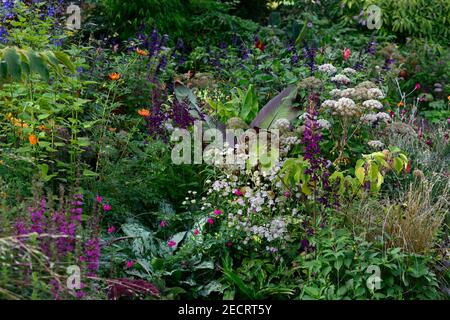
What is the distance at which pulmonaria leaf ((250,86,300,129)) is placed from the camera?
534 centimetres

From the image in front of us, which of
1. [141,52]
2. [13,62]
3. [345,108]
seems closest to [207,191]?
[345,108]

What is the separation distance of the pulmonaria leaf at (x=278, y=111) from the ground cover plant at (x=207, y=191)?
0.02 meters

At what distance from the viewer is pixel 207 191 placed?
511 centimetres

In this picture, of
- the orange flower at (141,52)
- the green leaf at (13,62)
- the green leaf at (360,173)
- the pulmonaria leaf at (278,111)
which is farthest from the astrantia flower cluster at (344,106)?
the orange flower at (141,52)

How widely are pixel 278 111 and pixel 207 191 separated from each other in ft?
2.87

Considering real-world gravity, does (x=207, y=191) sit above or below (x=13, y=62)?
below

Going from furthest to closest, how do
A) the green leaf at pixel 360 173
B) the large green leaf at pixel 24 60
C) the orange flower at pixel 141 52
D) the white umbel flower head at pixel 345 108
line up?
the orange flower at pixel 141 52
the white umbel flower head at pixel 345 108
the green leaf at pixel 360 173
the large green leaf at pixel 24 60

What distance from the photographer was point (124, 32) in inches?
370

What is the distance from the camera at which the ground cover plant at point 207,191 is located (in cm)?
367

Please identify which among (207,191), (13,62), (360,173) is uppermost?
(13,62)

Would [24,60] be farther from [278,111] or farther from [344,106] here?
[278,111]

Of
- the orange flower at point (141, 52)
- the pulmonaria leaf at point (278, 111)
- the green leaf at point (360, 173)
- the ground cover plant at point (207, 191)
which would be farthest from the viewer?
the orange flower at point (141, 52)

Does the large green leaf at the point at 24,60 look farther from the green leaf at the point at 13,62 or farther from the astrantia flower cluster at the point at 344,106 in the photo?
the astrantia flower cluster at the point at 344,106

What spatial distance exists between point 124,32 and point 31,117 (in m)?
5.06
